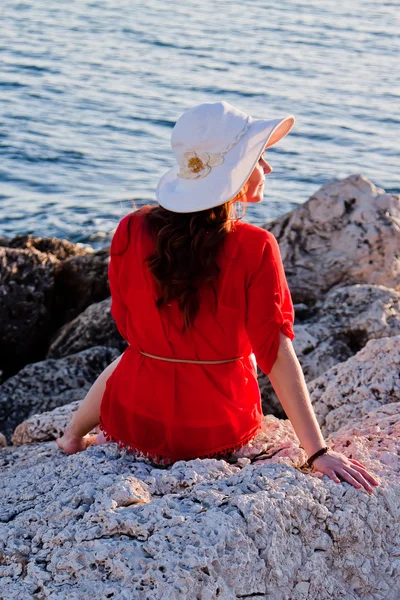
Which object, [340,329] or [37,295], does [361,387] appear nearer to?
[340,329]

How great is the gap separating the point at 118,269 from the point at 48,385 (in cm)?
184

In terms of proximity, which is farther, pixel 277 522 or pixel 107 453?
pixel 107 453

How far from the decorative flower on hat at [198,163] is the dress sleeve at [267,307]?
11.2 inches

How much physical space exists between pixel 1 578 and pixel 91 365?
8.46ft

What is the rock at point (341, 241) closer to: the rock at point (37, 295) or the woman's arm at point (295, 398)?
the rock at point (37, 295)

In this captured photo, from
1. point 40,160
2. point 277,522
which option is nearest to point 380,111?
point 40,160

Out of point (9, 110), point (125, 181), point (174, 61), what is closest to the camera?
point (125, 181)

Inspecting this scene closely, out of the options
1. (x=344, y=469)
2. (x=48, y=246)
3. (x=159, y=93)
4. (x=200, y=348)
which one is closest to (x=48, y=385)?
(x=200, y=348)

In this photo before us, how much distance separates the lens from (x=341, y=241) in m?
5.64

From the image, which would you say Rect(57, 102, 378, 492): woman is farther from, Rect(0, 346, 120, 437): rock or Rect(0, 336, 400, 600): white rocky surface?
Rect(0, 346, 120, 437): rock

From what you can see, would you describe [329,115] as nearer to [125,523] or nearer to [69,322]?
[69,322]

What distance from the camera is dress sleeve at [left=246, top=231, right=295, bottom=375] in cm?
280

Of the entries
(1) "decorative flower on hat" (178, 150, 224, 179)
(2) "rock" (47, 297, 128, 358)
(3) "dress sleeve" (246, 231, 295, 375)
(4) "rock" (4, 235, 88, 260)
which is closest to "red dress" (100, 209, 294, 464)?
(3) "dress sleeve" (246, 231, 295, 375)

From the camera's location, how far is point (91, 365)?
15.6ft
